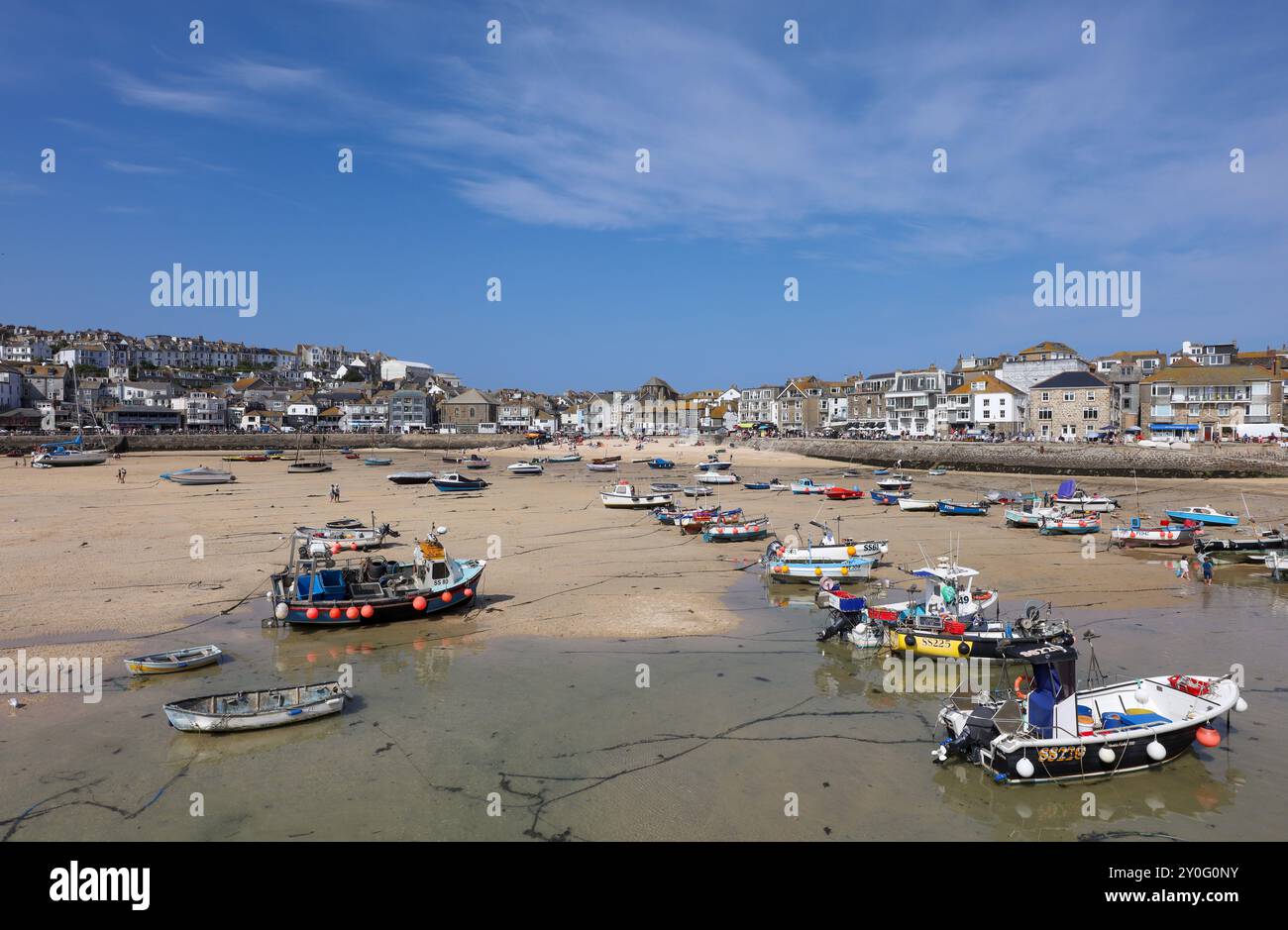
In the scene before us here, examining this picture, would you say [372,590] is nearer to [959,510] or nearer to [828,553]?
[828,553]

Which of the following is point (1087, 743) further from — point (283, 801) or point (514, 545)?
point (514, 545)

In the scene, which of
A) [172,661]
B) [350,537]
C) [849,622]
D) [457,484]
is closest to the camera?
[172,661]

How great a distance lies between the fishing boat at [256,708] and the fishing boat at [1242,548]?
30.0 meters

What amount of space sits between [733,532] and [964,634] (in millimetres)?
16556

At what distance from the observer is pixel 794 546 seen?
85.5ft

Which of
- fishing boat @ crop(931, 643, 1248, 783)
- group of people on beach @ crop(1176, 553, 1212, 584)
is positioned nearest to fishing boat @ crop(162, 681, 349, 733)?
fishing boat @ crop(931, 643, 1248, 783)

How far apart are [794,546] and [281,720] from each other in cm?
1735

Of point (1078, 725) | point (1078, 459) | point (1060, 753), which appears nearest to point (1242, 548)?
point (1078, 725)

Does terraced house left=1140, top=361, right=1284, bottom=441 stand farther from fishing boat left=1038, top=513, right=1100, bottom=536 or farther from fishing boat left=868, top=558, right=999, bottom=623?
fishing boat left=868, top=558, right=999, bottom=623

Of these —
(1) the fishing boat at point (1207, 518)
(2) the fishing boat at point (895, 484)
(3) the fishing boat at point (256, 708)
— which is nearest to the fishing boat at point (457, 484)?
(2) the fishing boat at point (895, 484)

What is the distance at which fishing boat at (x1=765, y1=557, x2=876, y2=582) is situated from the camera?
81.1ft

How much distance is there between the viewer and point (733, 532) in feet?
109

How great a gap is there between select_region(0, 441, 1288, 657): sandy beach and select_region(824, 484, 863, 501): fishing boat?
133cm
